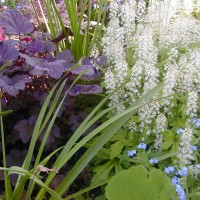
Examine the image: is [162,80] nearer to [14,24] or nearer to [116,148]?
[116,148]

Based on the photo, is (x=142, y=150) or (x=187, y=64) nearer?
(x=142, y=150)

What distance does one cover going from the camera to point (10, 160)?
2359 mm

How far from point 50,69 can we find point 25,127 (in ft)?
1.25

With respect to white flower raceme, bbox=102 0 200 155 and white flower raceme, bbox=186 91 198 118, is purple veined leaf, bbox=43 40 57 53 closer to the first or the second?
white flower raceme, bbox=102 0 200 155

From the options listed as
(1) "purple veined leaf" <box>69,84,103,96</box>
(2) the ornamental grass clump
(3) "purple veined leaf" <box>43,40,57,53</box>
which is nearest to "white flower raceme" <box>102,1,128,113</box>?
(2) the ornamental grass clump

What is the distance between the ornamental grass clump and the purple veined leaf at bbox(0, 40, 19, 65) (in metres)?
0.57

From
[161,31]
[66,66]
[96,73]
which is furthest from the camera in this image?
[161,31]

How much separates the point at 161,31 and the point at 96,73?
0.64 metres

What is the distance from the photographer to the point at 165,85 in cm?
238

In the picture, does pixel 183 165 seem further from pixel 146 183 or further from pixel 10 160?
pixel 10 160

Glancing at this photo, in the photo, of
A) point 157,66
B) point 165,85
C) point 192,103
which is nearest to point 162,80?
point 157,66

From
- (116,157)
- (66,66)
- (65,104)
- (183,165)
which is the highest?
(66,66)

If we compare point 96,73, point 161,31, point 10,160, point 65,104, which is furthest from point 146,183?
point 161,31

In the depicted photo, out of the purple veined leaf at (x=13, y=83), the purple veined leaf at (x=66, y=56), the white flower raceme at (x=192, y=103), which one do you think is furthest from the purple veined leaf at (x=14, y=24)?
the white flower raceme at (x=192, y=103)
